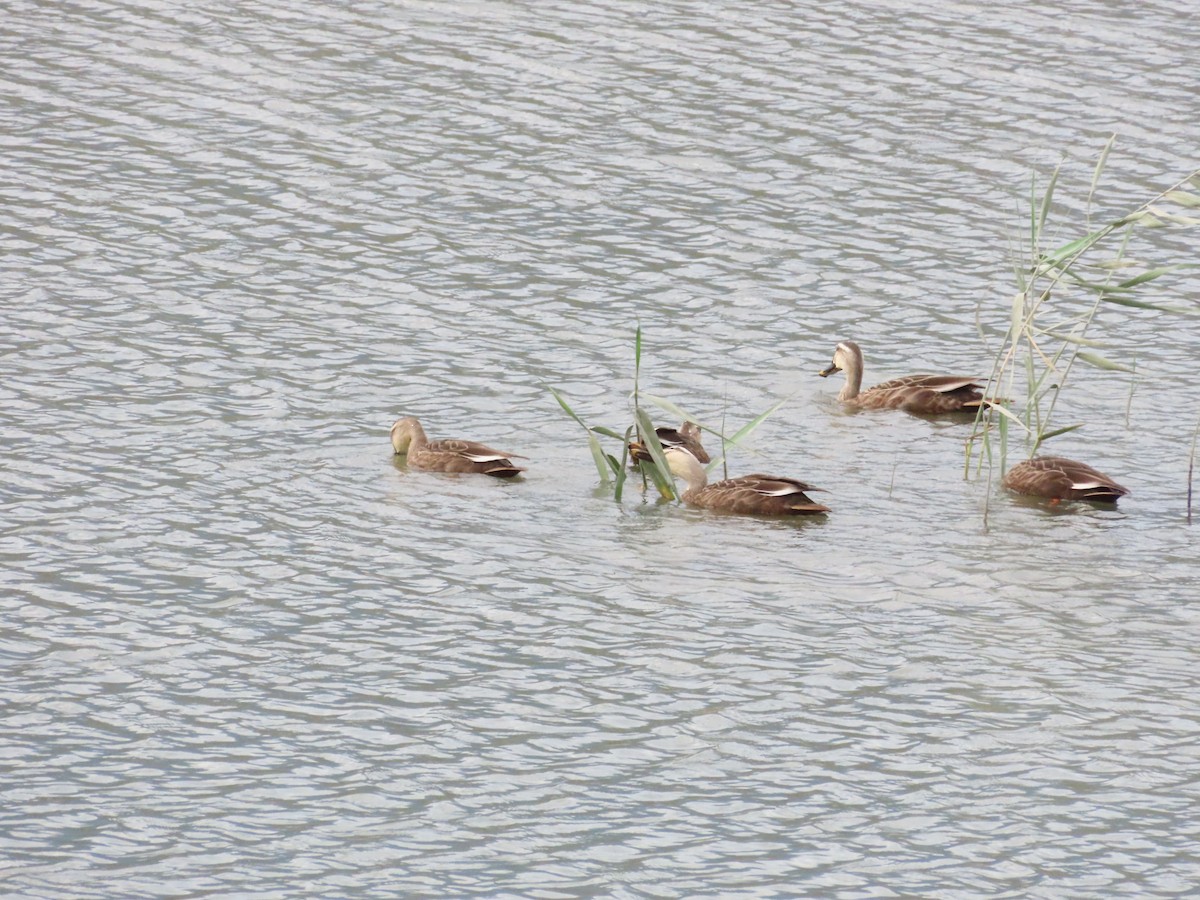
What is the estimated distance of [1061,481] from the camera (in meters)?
15.5

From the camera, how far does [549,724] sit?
1172cm

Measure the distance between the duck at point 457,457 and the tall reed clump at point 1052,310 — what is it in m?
3.76

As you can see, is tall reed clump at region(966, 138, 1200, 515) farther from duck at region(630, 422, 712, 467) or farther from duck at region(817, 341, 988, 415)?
duck at region(630, 422, 712, 467)

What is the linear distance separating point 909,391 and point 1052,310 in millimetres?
3486

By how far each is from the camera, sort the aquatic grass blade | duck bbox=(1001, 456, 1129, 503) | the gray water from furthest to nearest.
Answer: the aquatic grass blade < duck bbox=(1001, 456, 1129, 503) < the gray water

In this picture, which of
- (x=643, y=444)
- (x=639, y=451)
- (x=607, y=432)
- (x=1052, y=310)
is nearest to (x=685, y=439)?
(x=639, y=451)

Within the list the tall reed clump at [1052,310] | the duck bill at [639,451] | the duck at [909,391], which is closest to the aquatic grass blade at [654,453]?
the duck bill at [639,451]

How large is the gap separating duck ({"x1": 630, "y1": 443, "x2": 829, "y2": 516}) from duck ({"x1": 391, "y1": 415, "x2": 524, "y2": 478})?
1.13 meters

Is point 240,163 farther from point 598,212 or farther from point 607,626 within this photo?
point 607,626

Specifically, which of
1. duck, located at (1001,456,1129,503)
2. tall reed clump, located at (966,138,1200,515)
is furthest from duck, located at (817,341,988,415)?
duck, located at (1001,456,1129,503)

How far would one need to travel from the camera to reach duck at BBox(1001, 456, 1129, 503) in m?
15.3

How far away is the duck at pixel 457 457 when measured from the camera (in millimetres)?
15938

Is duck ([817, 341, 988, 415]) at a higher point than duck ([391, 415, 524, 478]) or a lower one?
higher

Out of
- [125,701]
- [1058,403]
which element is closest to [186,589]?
[125,701]
